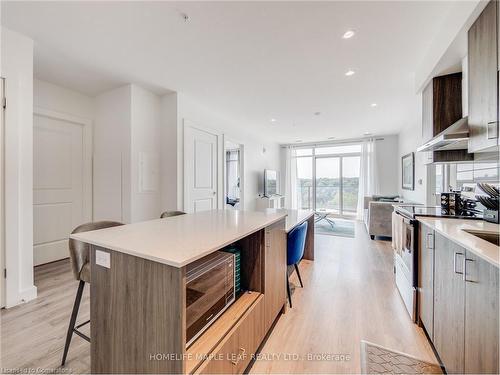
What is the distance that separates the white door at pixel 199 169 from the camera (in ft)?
11.9

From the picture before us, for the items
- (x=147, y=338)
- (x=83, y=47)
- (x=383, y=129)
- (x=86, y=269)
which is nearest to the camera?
(x=147, y=338)

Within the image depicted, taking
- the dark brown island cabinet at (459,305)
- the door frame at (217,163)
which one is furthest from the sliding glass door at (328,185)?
the dark brown island cabinet at (459,305)

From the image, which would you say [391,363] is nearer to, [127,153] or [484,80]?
[484,80]

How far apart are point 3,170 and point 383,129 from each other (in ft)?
23.0

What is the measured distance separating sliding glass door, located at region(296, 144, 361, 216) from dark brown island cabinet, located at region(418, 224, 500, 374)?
228 inches

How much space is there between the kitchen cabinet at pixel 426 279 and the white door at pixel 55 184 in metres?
4.37

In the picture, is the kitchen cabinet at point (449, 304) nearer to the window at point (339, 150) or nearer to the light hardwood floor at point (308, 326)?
the light hardwood floor at point (308, 326)

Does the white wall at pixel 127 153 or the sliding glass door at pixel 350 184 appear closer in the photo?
the white wall at pixel 127 153

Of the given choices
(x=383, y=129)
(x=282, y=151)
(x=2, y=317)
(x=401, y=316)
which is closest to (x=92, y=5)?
(x=2, y=317)

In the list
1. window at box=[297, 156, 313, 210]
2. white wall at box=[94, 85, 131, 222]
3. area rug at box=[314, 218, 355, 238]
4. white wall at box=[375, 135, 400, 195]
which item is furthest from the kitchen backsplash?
window at box=[297, 156, 313, 210]

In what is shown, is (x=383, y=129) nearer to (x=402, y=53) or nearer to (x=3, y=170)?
(x=402, y=53)

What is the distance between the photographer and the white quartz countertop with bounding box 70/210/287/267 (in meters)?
0.90

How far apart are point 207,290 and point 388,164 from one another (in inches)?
278

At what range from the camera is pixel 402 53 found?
235 cm
